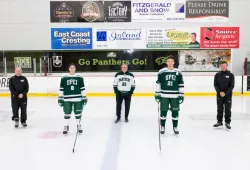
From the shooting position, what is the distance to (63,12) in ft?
45.4

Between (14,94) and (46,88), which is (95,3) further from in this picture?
(14,94)

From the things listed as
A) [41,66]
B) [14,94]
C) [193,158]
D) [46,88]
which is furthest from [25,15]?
[193,158]

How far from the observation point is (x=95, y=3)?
13.9m

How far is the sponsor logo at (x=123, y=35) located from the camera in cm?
1384

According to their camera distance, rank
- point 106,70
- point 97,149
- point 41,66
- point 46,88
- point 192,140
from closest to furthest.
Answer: point 97,149, point 192,140, point 46,88, point 41,66, point 106,70

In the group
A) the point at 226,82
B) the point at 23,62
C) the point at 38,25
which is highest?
the point at 38,25

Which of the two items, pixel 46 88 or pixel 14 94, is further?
pixel 46 88

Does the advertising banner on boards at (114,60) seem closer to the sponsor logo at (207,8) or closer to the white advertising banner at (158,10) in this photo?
the white advertising banner at (158,10)

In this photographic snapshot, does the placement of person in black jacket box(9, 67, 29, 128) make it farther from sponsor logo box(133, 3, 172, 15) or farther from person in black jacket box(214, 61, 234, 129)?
sponsor logo box(133, 3, 172, 15)

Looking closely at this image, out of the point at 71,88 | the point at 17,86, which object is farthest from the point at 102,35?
the point at 71,88

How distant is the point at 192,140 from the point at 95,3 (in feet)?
31.7

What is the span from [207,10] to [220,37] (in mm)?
1230

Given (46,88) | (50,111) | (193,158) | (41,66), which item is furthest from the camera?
(41,66)

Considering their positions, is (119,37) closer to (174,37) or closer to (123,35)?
(123,35)
